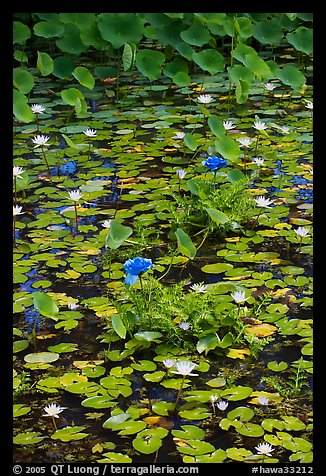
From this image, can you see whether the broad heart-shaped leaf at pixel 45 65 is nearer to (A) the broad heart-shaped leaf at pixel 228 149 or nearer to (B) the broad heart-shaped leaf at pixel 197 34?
(B) the broad heart-shaped leaf at pixel 197 34

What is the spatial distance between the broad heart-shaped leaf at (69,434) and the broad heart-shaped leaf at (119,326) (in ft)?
0.97

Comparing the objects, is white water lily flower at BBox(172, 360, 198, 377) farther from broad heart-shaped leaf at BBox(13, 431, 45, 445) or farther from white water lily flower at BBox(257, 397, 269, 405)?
broad heart-shaped leaf at BBox(13, 431, 45, 445)

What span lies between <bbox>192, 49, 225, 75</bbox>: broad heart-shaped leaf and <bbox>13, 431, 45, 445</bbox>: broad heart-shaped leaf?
2.53 meters

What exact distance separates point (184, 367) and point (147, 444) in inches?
8.2

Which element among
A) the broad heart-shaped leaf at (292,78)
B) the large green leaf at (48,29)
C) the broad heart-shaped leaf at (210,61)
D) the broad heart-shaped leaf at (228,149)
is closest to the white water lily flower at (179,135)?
the broad heart-shaped leaf at (228,149)

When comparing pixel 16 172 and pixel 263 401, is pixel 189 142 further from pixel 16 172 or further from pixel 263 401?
pixel 263 401

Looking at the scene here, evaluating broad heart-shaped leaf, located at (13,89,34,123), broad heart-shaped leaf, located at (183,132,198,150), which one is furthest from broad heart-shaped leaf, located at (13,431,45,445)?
broad heart-shaped leaf, located at (13,89,34,123)

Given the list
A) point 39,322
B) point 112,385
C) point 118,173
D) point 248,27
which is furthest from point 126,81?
point 112,385

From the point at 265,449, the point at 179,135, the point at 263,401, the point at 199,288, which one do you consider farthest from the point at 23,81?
the point at 265,449

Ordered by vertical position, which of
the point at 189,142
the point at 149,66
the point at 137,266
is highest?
the point at 149,66

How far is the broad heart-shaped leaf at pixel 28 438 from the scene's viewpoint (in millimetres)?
1776

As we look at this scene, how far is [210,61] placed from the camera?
156 inches
